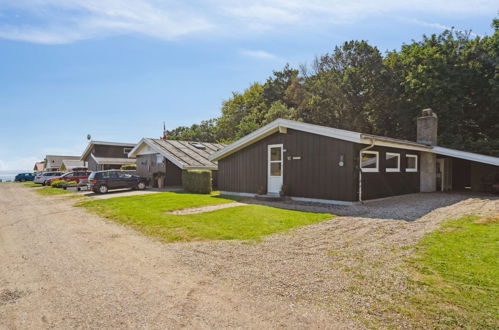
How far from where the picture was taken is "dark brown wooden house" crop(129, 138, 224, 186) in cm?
2139

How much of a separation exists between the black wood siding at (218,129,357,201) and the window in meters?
3.19

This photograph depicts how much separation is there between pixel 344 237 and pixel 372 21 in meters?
7.50

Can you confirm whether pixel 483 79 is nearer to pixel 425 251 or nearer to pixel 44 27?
pixel 425 251

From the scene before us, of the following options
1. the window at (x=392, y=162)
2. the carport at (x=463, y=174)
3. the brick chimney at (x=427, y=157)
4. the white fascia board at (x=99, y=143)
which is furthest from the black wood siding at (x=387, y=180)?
the white fascia board at (x=99, y=143)

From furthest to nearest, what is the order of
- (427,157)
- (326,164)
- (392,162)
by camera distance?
(427,157) → (392,162) → (326,164)

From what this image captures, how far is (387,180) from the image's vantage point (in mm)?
13914

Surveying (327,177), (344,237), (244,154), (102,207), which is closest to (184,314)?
(344,237)

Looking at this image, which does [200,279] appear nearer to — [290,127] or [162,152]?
[290,127]

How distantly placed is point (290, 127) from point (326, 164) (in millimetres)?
2379

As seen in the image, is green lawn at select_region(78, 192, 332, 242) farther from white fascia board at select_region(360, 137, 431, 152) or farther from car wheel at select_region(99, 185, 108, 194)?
car wheel at select_region(99, 185, 108, 194)

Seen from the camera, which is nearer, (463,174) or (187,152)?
(463,174)

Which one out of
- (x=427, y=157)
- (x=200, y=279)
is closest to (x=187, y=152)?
(x=427, y=157)

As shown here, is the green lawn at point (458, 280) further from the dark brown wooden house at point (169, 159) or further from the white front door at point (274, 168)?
the dark brown wooden house at point (169, 159)

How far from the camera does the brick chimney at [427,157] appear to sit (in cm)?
1695
